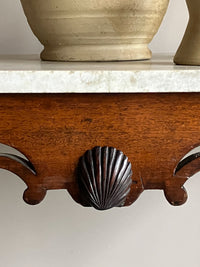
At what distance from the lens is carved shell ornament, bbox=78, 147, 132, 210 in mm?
445

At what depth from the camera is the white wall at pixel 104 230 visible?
0.82m

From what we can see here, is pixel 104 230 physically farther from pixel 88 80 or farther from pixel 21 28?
pixel 88 80

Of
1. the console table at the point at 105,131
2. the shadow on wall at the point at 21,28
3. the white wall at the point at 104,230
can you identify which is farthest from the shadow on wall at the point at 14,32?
the console table at the point at 105,131

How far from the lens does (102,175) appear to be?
449 mm

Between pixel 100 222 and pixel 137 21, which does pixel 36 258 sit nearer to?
pixel 100 222

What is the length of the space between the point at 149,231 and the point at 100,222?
0.08 m

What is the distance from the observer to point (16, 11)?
0.79 metres

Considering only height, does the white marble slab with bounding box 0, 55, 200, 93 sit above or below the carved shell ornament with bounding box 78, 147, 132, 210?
above

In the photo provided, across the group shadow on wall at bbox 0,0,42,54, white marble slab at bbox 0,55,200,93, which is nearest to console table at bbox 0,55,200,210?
white marble slab at bbox 0,55,200,93

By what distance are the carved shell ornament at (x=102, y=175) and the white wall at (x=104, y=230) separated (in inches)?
14.8

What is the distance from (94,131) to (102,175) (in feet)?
0.12

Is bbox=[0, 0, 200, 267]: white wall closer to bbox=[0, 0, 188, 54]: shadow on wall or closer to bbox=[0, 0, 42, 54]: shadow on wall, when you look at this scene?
bbox=[0, 0, 188, 54]: shadow on wall

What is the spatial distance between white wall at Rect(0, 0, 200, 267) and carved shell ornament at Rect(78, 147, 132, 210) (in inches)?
14.8

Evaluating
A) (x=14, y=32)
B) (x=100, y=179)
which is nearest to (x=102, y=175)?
(x=100, y=179)
